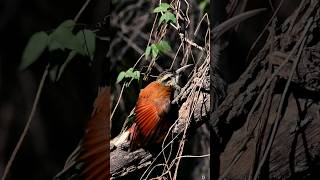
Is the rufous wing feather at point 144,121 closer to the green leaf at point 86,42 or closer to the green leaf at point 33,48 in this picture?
the green leaf at point 86,42

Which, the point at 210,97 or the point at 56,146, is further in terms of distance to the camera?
the point at 210,97

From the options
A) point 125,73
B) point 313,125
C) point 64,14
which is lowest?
point 313,125

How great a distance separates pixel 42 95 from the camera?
1308 mm

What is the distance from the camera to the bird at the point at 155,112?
5.18 feet

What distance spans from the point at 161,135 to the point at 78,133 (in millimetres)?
317

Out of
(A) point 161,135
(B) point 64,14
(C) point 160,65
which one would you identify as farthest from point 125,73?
(B) point 64,14

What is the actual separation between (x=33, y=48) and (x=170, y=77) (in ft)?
1.59

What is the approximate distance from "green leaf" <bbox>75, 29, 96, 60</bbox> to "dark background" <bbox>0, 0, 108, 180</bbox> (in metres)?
0.02

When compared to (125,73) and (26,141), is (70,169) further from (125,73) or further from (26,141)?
(125,73)

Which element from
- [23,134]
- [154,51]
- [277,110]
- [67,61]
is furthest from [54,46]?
[277,110]

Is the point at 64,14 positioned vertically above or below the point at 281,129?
above

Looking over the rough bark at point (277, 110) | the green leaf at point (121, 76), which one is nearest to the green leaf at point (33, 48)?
the green leaf at point (121, 76)

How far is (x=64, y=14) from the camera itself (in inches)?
51.6

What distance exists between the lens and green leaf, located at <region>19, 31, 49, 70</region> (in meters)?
1.26
